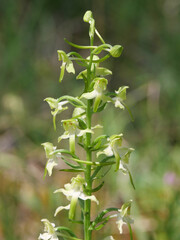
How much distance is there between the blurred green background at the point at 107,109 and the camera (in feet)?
9.45

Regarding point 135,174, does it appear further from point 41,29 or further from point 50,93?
point 41,29

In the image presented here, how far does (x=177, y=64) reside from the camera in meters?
5.18

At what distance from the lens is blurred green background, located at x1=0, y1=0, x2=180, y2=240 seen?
288 cm

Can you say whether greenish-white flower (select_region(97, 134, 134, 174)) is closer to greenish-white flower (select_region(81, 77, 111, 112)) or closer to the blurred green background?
greenish-white flower (select_region(81, 77, 111, 112))

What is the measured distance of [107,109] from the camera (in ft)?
12.6

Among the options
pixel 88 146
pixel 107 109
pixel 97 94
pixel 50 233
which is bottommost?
pixel 50 233

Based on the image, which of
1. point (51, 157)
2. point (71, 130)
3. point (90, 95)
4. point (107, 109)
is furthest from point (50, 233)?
point (107, 109)

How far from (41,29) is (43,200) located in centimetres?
335

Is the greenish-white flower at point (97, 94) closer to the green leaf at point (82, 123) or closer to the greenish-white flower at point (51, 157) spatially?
the green leaf at point (82, 123)

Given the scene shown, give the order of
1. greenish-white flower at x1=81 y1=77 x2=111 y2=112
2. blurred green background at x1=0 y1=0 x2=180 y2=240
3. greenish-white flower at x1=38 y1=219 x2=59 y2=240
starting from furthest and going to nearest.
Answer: blurred green background at x1=0 y1=0 x2=180 y2=240
greenish-white flower at x1=38 y1=219 x2=59 y2=240
greenish-white flower at x1=81 y1=77 x2=111 y2=112

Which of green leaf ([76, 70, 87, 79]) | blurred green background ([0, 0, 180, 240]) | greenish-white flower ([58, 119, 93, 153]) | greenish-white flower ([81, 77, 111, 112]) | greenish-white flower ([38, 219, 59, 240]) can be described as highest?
blurred green background ([0, 0, 180, 240])

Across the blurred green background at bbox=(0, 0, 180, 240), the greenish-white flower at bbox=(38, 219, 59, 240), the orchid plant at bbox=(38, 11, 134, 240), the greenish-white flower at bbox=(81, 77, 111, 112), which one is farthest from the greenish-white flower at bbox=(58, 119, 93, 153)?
the blurred green background at bbox=(0, 0, 180, 240)

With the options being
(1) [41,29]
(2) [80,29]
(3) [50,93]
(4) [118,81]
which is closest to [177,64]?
(4) [118,81]

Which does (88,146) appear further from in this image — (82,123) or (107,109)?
(107,109)
